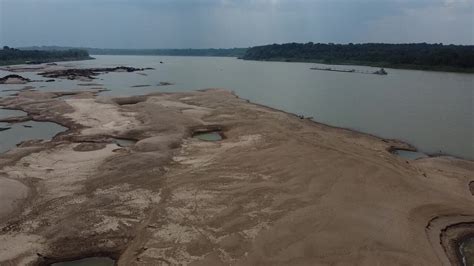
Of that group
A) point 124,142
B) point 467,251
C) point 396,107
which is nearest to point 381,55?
point 396,107

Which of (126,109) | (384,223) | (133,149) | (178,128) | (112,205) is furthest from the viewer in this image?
(126,109)

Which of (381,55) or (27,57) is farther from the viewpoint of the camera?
(27,57)

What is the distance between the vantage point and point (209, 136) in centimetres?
2322

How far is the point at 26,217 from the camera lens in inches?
484

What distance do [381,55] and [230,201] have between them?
9607 cm

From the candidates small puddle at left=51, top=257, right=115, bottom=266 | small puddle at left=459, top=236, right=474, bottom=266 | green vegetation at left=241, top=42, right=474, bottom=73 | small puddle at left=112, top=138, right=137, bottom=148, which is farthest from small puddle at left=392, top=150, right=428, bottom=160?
green vegetation at left=241, top=42, right=474, bottom=73

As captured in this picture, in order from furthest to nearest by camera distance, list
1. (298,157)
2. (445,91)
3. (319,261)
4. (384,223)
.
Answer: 1. (445,91)
2. (298,157)
3. (384,223)
4. (319,261)

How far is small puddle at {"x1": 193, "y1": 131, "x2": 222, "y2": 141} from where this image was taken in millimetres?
22592

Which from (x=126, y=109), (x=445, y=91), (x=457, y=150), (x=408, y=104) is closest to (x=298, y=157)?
(x=457, y=150)

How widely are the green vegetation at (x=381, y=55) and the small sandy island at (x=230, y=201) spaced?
6223 centimetres

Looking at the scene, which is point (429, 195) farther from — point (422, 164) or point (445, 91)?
point (445, 91)

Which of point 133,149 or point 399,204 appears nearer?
point 399,204

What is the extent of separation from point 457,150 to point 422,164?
14.8 feet

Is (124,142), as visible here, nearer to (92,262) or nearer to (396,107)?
(92,262)
